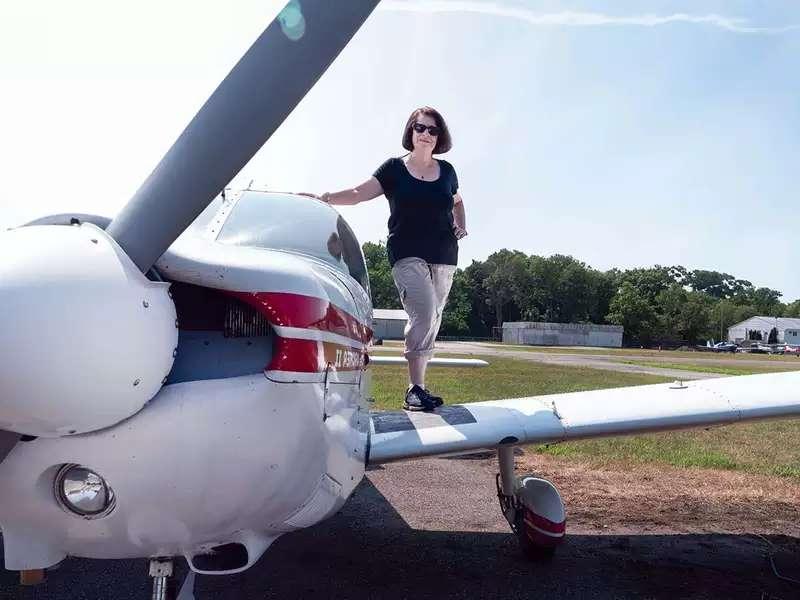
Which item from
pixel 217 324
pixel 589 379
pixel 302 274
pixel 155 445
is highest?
pixel 302 274

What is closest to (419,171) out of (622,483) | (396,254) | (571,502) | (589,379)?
(396,254)

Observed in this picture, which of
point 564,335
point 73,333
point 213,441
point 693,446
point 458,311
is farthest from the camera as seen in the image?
point 458,311

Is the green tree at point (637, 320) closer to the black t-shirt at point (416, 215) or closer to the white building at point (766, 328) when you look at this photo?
the white building at point (766, 328)

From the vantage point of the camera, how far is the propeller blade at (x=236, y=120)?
1.87 metres

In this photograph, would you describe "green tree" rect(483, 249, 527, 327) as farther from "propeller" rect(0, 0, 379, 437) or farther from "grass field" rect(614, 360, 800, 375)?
A: "propeller" rect(0, 0, 379, 437)

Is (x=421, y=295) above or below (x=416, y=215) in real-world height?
below

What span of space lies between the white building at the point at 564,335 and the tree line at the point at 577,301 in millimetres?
8434

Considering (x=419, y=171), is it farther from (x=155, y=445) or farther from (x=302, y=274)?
(x=155, y=445)

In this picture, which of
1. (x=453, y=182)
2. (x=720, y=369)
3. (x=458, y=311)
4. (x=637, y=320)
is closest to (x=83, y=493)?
(x=453, y=182)

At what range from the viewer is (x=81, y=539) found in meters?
2.20

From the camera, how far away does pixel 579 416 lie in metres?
4.53

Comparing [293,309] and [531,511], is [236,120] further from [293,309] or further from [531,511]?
[531,511]

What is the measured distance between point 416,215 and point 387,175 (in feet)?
1.03

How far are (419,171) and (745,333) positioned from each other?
360 feet
